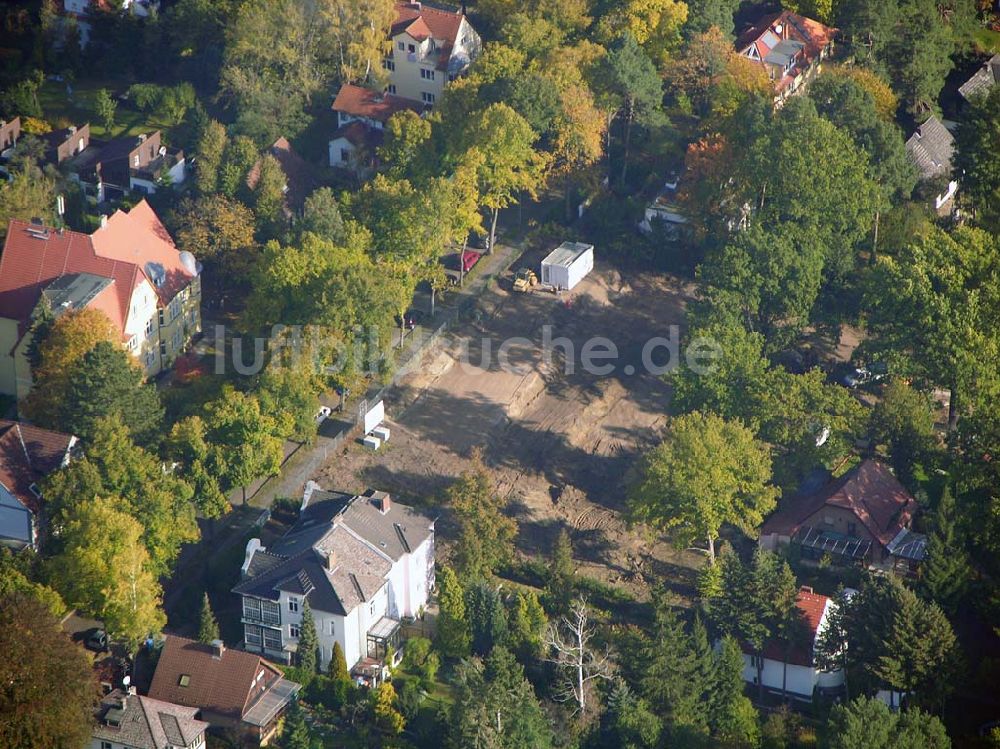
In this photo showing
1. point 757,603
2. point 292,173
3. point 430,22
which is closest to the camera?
point 757,603

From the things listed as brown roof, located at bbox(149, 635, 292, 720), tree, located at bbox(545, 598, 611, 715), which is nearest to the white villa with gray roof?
brown roof, located at bbox(149, 635, 292, 720)

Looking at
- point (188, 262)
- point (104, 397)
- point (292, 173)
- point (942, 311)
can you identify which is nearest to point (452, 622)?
point (104, 397)

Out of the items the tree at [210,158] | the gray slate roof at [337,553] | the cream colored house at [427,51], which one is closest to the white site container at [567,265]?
the cream colored house at [427,51]

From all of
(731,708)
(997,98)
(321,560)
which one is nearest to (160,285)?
(321,560)

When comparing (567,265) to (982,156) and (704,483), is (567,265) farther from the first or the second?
(982,156)

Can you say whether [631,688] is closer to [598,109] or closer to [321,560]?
[321,560]

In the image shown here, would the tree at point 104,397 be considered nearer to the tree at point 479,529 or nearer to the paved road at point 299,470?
the paved road at point 299,470
